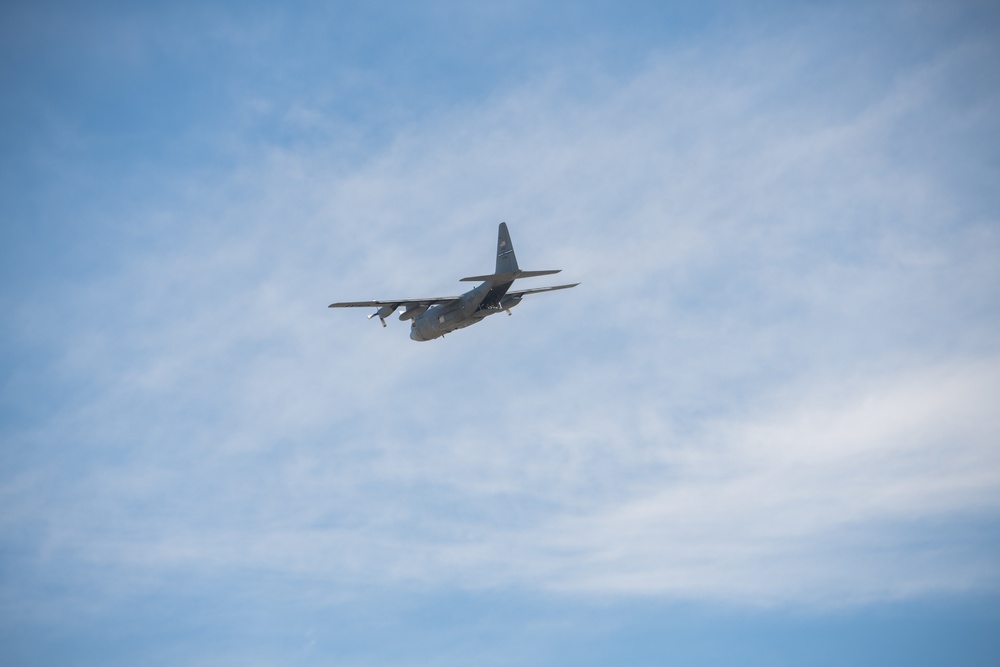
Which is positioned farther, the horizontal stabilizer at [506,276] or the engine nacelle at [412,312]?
the engine nacelle at [412,312]

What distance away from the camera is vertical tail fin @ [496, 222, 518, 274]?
3083 inches

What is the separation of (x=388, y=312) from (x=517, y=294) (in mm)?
11543

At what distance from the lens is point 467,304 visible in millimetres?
81750

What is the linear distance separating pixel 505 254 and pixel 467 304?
5784mm

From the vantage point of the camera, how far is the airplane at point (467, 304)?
78500 millimetres

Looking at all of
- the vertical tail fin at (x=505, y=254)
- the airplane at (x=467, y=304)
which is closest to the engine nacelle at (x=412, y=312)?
the airplane at (x=467, y=304)

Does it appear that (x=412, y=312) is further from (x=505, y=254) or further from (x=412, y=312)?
(x=505, y=254)

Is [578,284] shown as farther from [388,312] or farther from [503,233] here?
[388,312]

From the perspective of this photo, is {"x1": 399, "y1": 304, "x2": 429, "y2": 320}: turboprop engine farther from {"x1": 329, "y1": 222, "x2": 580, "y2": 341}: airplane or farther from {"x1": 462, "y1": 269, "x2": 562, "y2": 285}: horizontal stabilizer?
{"x1": 462, "y1": 269, "x2": 562, "y2": 285}: horizontal stabilizer

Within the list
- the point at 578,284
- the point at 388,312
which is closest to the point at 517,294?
the point at 578,284

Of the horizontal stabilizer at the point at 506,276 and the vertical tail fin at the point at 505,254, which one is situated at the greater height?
the vertical tail fin at the point at 505,254

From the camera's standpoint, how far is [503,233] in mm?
79562

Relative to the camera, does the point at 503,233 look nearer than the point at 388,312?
Yes

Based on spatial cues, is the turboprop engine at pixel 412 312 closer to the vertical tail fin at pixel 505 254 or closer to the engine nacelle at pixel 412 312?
the engine nacelle at pixel 412 312
